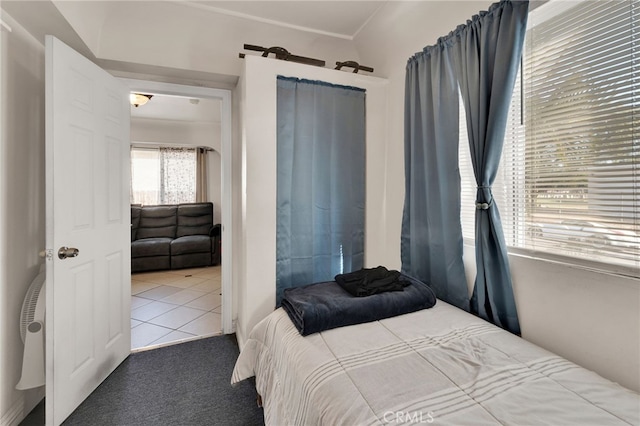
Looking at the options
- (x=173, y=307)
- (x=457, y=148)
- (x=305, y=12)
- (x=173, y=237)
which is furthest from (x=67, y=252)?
(x=173, y=237)

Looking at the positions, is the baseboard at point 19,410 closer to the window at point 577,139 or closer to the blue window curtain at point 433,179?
the blue window curtain at point 433,179

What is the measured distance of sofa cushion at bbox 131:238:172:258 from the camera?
182 inches

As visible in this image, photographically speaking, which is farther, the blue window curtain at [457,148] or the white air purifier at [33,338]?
the white air purifier at [33,338]

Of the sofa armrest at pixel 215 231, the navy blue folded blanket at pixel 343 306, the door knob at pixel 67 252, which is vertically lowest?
the navy blue folded blanket at pixel 343 306

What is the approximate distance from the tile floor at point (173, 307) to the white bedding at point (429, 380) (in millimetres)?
1584

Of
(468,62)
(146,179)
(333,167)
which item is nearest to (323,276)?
(333,167)

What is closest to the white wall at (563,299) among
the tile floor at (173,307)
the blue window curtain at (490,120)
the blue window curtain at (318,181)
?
the blue window curtain at (490,120)

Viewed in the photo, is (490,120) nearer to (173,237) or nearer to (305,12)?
(305,12)

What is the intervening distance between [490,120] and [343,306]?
1195 mm

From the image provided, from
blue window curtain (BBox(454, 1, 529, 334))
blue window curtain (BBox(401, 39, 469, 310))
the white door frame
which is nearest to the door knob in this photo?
the white door frame

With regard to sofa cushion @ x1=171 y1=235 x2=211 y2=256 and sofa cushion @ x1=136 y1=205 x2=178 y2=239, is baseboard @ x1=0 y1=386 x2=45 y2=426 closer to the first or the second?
sofa cushion @ x1=171 y1=235 x2=211 y2=256

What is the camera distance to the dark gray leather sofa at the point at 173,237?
15.6ft

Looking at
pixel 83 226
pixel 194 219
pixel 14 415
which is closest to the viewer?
pixel 14 415

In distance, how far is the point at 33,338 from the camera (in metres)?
1.62
